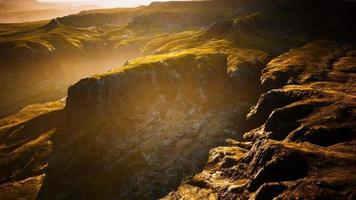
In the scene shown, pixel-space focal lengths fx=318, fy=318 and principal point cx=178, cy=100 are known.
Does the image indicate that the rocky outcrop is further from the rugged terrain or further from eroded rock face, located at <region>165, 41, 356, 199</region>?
eroded rock face, located at <region>165, 41, 356, 199</region>

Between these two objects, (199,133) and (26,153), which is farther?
(26,153)

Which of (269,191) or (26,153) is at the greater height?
(269,191)

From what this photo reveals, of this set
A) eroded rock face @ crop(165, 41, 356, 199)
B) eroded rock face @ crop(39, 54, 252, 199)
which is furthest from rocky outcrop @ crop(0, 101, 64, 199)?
eroded rock face @ crop(165, 41, 356, 199)

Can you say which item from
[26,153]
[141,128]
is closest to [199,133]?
[141,128]

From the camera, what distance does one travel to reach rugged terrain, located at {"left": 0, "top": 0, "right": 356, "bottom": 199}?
2717 inches

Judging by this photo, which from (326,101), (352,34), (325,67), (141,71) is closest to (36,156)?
(141,71)

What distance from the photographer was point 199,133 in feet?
370

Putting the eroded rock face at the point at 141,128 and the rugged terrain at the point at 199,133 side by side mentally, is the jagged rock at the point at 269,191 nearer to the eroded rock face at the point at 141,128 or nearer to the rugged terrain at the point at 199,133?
the rugged terrain at the point at 199,133

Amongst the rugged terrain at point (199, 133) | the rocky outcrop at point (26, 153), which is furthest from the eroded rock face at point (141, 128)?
the rocky outcrop at point (26, 153)

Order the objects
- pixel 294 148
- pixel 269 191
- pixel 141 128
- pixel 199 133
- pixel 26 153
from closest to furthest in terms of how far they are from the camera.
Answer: pixel 269 191 < pixel 294 148 < pixel 199 133 < pixel 26 153 < pixel 141 128

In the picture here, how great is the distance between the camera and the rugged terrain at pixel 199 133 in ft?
226

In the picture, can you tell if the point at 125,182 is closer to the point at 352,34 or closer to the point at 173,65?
the point at 173,65

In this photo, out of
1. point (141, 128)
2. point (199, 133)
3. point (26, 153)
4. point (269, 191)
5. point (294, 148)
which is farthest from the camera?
point (141, 128)

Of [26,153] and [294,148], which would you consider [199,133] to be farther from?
[26,153]
